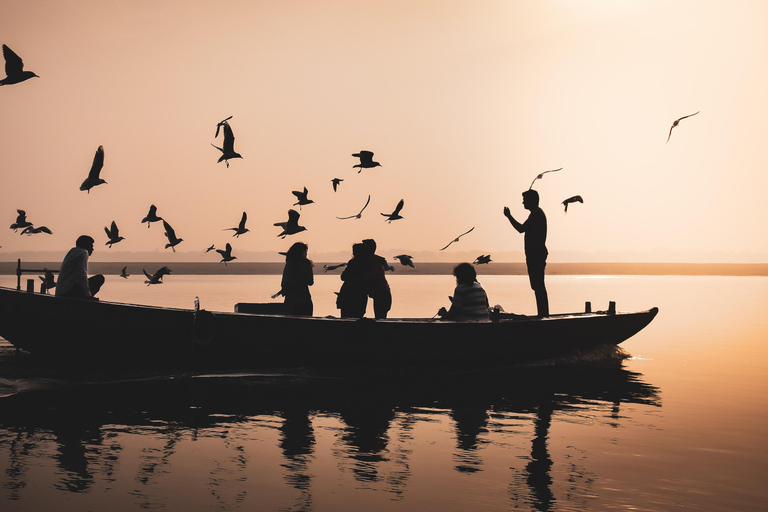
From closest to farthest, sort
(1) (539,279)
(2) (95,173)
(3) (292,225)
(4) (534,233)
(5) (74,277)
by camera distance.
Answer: (5) (74,277)
(4) (534,233)
(1) (539,279)
(2) (95,173)
(3) (292,225)

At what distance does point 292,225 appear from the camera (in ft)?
60.9

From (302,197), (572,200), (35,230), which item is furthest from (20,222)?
(572,200)

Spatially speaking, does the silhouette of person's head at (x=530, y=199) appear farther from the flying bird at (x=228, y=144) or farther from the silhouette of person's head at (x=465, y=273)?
the flying bird at (x=228, y=144)

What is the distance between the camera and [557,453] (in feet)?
26.3

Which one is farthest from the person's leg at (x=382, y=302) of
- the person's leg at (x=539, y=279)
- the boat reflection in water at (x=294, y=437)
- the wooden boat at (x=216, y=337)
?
the person's leg at (x=539, y=279)

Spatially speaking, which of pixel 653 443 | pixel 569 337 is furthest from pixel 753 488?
pixel 569 337

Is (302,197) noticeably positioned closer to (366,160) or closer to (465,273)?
(366,160)

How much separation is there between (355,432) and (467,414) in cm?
179

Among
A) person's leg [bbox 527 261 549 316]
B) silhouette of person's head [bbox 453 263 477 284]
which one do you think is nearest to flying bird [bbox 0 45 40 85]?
silhouette of person's head [bbox 453 263 477 284]

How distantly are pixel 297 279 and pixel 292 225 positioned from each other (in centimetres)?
559

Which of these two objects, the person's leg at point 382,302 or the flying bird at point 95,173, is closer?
the person's leg at point 382,302

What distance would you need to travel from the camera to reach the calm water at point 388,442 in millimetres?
6480

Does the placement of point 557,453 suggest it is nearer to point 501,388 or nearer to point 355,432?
point 355,432

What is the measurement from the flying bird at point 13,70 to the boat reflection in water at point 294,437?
15.7 ft
